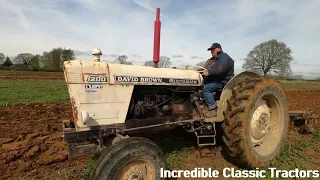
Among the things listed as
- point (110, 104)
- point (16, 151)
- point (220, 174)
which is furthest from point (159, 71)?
point (16, 151)

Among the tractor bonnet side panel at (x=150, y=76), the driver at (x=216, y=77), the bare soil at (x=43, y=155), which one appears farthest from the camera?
the driver at (x=216, y=77)

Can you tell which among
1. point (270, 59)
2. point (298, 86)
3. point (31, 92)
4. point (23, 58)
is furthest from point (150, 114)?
point (23, 58)

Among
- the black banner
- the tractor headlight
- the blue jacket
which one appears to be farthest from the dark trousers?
the tractor headlight

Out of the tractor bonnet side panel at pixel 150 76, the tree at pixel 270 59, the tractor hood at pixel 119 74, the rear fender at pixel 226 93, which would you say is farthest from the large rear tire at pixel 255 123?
the tree at pixel 270 59

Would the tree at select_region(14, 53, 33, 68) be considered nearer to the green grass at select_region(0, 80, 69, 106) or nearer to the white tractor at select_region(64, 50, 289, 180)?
the green grass at select_region(0, 80, 69, 106)

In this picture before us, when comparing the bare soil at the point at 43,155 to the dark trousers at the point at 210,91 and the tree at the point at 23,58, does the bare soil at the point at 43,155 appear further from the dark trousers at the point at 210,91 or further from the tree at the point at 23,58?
the tree at the point at 23,58

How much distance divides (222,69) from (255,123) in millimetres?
1118

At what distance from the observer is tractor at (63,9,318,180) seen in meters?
3.39

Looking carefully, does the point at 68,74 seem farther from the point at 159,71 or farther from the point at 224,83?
the point at 224,83

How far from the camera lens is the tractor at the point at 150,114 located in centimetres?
339

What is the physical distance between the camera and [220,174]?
178 inches

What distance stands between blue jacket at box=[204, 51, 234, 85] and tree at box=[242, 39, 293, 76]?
49.3m

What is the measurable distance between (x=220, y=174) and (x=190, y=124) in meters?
0.96

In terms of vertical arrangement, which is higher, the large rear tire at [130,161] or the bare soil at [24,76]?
the bare soil at [24,76]
